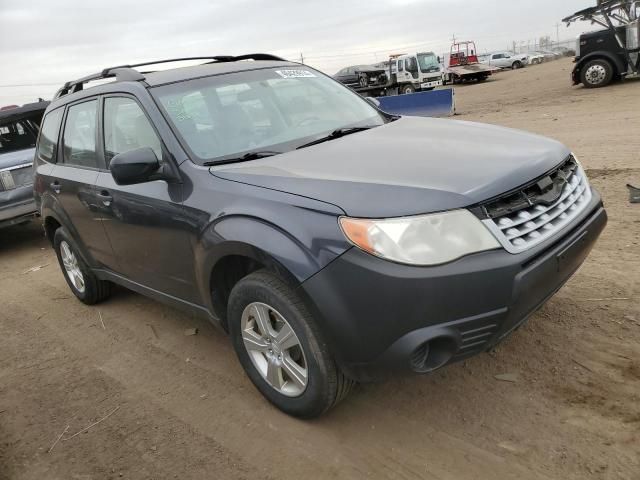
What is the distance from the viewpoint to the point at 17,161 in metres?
7.37

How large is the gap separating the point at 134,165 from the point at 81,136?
1596 millimetres

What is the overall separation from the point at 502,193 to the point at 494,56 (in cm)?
5057

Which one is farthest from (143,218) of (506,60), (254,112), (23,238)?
(506,60)

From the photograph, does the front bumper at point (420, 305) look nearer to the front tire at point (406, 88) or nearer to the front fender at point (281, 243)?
the front fender at point (281, 243)

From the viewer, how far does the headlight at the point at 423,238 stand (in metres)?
2.19

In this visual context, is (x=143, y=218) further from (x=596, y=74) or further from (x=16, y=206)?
(x=596, y=74)

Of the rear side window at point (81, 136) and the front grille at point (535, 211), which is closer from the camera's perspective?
the front grille at point (535, 211)

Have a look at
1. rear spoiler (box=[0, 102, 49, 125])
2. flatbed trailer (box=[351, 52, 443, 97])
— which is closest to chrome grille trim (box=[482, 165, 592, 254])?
rear spoiler (box=[0, 102, 49, 125])

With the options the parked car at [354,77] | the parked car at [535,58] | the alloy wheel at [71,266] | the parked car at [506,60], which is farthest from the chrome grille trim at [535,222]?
the parked car at [535,58]

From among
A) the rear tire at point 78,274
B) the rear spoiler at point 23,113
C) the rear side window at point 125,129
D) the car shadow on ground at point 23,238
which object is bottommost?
the car shadow on ground at point 23,238

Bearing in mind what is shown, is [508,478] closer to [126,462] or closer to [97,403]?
[126,462]

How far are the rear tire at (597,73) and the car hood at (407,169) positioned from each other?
646 inches

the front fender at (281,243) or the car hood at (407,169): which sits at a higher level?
the car hood at (407,169)

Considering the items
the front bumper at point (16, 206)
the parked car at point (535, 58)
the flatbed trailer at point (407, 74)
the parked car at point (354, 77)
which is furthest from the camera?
the parked car at point (535, 58)
